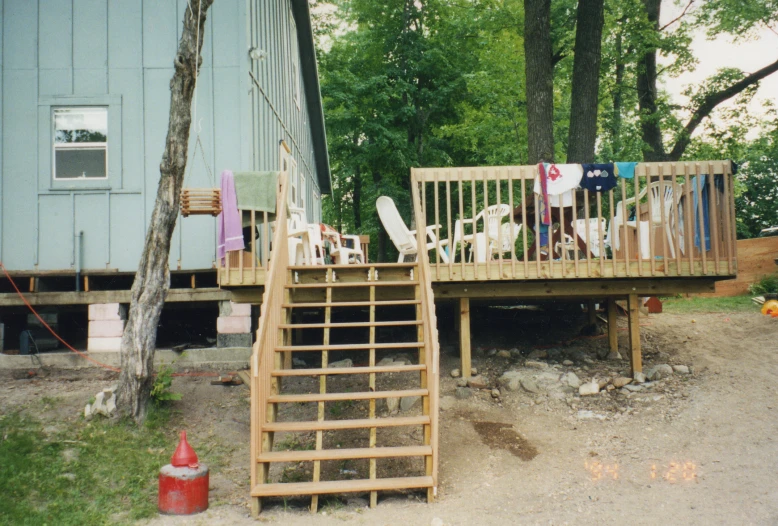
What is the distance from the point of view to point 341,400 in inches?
271

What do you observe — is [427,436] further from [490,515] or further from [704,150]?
[704,150]

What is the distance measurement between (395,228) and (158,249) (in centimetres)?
328

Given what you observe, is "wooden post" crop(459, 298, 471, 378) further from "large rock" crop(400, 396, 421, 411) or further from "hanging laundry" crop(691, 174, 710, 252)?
"hanging laundry" crop(691, 174, 710, 252)

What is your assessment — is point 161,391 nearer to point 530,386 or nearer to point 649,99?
point 530,386

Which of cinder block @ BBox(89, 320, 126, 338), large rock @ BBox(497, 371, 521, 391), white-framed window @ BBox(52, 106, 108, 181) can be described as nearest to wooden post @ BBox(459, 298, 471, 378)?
large rock @ BBox(497, 371, 521, 391)

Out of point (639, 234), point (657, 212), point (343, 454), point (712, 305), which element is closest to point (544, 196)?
point (639, 234)

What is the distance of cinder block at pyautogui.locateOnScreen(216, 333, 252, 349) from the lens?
8.71 metres

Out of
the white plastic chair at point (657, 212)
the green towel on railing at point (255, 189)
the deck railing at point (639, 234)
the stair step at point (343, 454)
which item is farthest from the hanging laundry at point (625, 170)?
the stair step at point (343, 454)

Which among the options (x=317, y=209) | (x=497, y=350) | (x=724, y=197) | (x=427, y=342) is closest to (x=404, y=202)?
(x=317, y=209)

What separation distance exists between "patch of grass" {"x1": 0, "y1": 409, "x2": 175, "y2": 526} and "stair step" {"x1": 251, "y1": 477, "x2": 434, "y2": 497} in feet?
2.93

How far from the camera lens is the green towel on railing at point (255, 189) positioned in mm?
7355

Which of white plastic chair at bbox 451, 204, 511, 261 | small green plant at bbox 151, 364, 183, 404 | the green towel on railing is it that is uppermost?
the green towel on railing

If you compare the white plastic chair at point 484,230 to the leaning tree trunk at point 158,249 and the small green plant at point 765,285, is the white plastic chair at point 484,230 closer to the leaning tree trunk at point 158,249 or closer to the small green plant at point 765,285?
the leaning tree trunk at point 158,249

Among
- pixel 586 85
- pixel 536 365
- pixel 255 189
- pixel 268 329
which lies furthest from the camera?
pixel 586 85
